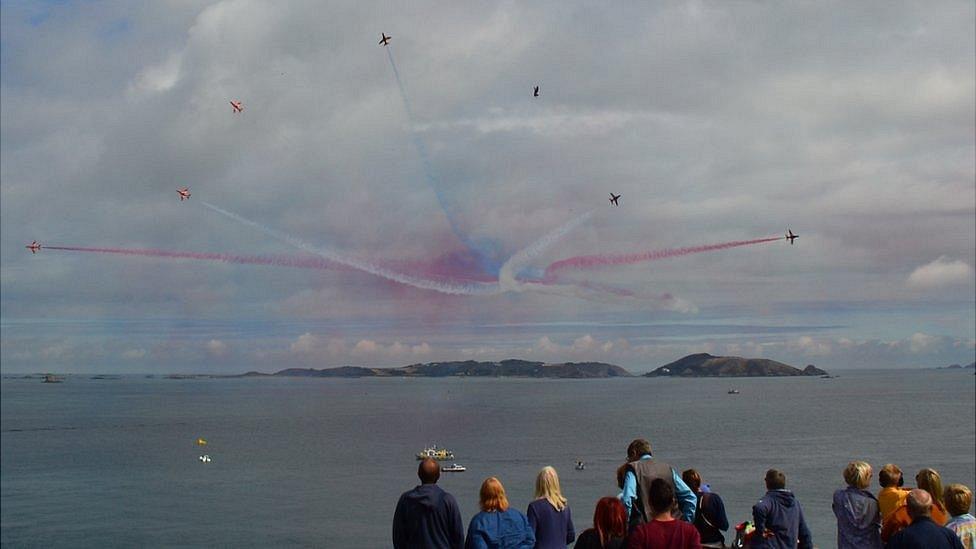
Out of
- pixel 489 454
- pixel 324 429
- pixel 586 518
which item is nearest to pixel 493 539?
pixel 586 518

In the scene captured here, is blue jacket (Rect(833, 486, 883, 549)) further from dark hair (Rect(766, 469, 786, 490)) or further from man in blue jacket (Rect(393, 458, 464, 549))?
man in blue jacket (Rect(393, 458, 464, 549))

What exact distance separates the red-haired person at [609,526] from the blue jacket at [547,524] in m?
0.97

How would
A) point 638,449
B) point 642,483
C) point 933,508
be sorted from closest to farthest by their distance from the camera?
point 642,483, point 933,508, point 638,449

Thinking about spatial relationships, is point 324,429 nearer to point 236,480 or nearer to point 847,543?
point 236,480

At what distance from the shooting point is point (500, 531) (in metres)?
10.4

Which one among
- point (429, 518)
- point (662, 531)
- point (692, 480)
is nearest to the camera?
point (662, 531)

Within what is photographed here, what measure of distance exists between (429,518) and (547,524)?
151 centimetres

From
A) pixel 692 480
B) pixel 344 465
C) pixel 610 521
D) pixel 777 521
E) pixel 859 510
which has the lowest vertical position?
pixel 344 465

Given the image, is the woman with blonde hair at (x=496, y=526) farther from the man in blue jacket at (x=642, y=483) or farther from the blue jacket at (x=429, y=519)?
the man in blue jacket at (x=642, y=483)

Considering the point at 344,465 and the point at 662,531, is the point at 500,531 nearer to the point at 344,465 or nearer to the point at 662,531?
the point at 662,531

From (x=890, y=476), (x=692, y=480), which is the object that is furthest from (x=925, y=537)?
(x=692, y=480)

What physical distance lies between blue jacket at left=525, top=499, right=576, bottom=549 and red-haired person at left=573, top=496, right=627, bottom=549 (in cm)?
97

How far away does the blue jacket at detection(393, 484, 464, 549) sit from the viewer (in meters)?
10.6

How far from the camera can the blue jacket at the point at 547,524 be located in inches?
422
